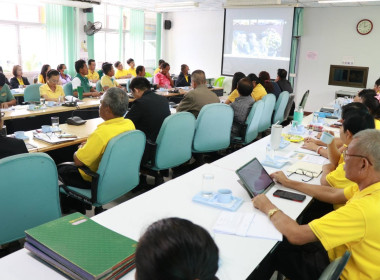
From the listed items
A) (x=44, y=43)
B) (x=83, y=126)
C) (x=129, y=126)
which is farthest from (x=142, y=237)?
(x=44, y=43)

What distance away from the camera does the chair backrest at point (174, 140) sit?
11.1 feet

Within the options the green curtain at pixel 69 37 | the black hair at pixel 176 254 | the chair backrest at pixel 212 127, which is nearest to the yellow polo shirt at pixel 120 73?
the green curtain at pixel 69 37

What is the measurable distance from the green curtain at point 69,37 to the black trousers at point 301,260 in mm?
8654

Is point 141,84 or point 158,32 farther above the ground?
point 158,32

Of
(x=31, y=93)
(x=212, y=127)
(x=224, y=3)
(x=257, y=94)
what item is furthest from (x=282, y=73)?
(x=31, y=93)

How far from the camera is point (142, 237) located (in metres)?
0.85

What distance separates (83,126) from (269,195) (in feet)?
8.30

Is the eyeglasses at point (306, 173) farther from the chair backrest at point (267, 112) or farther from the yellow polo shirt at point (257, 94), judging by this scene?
the yellow polo shirt at point (257, 94)

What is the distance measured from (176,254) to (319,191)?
1676 millimetres

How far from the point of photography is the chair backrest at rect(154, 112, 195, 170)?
11.1 feet

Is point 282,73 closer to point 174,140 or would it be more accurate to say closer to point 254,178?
point 174,140

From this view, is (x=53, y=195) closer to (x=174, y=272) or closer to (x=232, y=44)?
(x=174, y=272)

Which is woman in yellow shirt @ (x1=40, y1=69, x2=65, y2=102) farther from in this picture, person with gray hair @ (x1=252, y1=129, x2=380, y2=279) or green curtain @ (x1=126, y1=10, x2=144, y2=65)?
green curtain @ (x1=126, y1=10, x2=144, y2=65)

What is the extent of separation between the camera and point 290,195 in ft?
7.25
